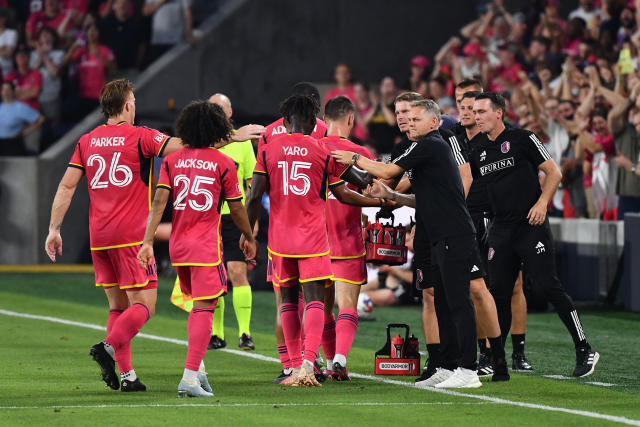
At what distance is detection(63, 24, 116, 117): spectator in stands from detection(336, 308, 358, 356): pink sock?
51.5ft

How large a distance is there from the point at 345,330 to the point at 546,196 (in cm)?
198

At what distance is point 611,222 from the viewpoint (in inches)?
676

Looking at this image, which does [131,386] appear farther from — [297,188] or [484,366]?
[484,366]

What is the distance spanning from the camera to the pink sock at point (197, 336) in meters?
9.21

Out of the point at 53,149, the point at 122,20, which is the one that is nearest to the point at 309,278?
the point at 53,149

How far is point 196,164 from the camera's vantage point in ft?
30.2

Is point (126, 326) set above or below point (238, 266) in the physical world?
below

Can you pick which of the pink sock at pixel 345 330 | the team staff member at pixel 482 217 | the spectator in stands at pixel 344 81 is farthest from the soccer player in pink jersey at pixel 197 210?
the spectator in stands at pixel 344 81

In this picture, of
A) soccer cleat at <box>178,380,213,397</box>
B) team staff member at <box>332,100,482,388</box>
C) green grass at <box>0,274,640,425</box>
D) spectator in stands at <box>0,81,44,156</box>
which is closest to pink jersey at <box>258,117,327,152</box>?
team staff member at <box>332,100,482,388</box>

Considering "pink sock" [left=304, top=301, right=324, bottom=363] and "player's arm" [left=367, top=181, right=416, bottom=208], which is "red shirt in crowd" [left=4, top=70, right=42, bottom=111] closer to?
"player's arm" [left=367, top=181, right=416, bottom=208]

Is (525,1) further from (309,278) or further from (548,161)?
(309,278)

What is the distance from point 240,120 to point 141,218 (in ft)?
50.6

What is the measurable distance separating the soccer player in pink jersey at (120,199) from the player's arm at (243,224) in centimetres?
62

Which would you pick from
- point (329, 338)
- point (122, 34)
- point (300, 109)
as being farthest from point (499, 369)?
point (122, 34)
